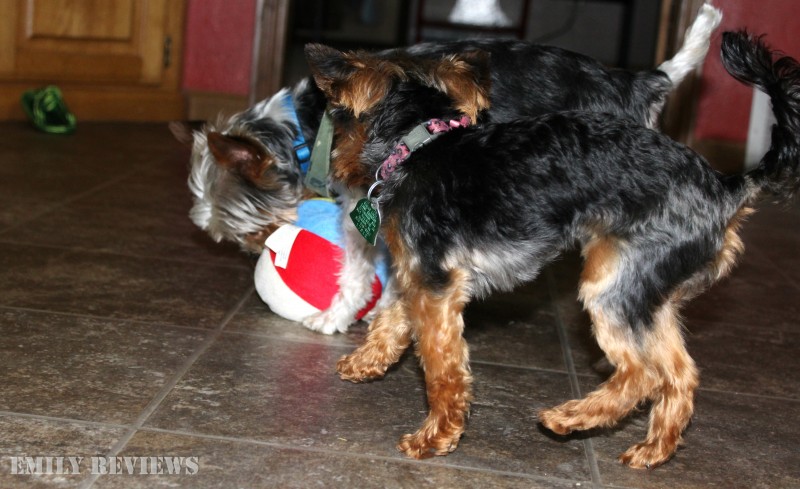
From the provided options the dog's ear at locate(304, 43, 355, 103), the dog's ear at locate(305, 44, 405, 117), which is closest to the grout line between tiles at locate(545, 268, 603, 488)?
the dog's ear at locate(305, 44, 405, 117)

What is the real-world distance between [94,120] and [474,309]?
5.01 m

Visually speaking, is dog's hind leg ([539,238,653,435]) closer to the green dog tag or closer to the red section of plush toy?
the green dog tag

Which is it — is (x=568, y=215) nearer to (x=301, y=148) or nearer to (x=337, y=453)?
(x=337, y=453)

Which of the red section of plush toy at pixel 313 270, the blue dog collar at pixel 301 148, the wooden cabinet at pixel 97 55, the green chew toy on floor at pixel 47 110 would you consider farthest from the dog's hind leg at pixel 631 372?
the wooden cabinet at pixel 97 55

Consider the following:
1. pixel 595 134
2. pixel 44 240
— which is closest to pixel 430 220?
pixel 595 134

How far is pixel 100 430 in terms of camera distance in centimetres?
253

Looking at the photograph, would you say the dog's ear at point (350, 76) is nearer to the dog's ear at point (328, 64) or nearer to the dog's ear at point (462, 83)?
the dog's ear at point (328, 64)

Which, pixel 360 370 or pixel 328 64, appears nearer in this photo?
pixel 328 64

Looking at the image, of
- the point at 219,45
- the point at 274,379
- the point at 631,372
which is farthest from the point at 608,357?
the point at 219,45

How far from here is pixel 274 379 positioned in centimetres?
306

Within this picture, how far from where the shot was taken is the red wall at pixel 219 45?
805 cm

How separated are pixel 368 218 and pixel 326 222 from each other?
39.3 inches

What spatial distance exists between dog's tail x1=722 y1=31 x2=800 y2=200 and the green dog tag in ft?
3.51

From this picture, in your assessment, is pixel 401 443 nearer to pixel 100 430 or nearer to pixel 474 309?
pixel 100 430
